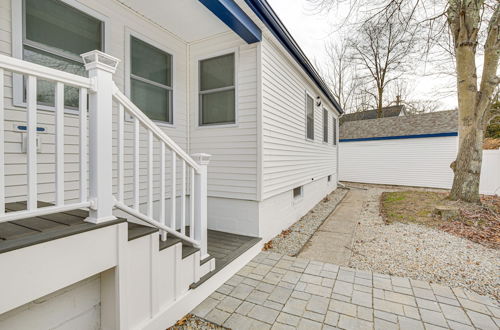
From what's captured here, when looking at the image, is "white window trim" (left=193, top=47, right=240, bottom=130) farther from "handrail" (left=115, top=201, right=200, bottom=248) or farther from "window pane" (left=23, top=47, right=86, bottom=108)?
"handrail" (left=115, top=201, right=200, bottom=248)

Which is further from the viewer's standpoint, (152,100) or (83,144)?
(152,100)

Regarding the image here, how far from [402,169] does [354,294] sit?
12.1 m

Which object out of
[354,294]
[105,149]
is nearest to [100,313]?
[105,149]

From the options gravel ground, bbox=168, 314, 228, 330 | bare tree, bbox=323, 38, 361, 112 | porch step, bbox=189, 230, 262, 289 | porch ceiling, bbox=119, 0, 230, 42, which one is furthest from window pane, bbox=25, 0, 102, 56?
bare tree, bbox=323, 38, 361, 112

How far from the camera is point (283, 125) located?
16.1 ft

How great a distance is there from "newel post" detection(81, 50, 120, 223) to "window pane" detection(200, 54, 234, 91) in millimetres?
2813

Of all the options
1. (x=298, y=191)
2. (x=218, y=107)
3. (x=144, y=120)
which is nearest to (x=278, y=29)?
(x=218, y=107)

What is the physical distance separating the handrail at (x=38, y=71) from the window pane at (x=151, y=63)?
7.72ft

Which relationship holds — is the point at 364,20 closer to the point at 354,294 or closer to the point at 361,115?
the point at 354,294

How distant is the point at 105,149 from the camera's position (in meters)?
1.71

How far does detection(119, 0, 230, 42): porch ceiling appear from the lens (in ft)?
11.3

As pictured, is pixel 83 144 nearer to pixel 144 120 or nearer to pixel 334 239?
pixel 144 120

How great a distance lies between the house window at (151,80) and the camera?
3689 millimetres

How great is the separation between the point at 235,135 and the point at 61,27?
263cm
